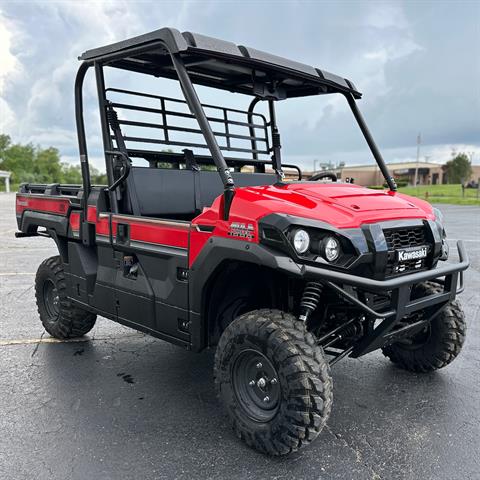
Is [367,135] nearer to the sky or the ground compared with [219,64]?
nearer to the ground

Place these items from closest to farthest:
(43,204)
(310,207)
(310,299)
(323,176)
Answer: (310,207), (310,299), (323,176), (43,204)

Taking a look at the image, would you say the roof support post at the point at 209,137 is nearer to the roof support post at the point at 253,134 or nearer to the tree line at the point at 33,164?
the roof support post at the point at 253,134

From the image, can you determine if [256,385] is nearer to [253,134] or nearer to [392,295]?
[392,295]

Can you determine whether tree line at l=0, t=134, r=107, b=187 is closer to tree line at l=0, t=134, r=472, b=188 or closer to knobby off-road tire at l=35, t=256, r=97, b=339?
tree line at l=0, t=134, r=472, b=188

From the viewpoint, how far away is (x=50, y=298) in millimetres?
4859

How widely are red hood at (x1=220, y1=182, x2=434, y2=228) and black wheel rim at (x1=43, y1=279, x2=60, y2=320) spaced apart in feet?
8.33

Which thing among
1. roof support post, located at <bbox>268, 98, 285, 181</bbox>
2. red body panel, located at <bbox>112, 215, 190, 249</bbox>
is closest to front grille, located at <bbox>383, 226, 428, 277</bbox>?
red body panel, located at <bbox>112, 215, 190, 249</bbox>

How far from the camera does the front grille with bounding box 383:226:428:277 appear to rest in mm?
2758

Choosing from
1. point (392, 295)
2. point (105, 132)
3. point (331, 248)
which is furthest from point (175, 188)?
point (392, 295)

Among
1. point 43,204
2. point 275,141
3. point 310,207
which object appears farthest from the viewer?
point 275,141

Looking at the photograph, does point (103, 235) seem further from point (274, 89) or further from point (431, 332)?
point (431, 332)

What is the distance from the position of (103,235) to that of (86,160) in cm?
67

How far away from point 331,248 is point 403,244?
0.53 metres

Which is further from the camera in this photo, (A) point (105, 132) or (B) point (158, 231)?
(A) point (105, 132)
